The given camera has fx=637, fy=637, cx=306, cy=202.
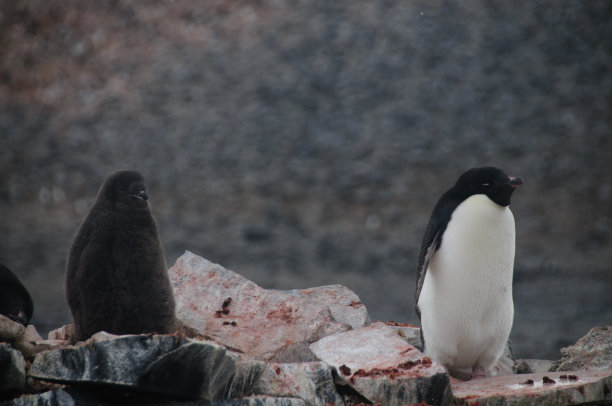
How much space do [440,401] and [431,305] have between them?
3.47 ft

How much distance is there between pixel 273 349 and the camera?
10.0 ft

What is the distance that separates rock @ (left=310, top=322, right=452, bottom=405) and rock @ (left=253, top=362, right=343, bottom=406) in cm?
10

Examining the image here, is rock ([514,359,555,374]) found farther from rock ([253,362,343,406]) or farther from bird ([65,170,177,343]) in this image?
bird ([65,170,177,343])

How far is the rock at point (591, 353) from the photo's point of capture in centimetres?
338

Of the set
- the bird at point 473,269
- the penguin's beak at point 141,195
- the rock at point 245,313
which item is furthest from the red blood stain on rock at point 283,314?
the penguin's beak at point 141,195

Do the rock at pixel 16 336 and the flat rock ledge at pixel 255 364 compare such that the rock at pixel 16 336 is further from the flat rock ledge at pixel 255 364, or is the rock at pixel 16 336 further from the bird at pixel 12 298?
the bird at pixel 12 298

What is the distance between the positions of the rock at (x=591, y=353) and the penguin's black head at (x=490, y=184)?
0.96 metres

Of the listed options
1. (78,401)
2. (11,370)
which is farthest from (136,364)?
(11,370)

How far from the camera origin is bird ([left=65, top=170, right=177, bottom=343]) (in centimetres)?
226

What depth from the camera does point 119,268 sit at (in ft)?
7.45

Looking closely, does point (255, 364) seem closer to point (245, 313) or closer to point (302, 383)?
point (302, 383)

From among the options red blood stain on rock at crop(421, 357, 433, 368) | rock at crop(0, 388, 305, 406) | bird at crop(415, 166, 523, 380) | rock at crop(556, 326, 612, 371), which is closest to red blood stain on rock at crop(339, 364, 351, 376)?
red blood stain on rock at crop(421, 357, 433, 368)

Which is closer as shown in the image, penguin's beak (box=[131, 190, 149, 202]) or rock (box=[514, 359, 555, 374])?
penguin's beak (box=[131, 190, 149, 202])

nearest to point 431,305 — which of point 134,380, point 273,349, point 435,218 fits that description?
point 435,218
